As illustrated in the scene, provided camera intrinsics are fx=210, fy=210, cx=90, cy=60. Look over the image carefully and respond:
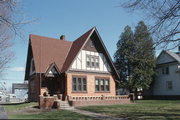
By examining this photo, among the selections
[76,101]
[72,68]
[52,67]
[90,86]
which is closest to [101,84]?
[90,86]

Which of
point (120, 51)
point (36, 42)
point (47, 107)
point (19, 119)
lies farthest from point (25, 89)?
point (19, 119)

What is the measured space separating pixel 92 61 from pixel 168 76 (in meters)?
18.6

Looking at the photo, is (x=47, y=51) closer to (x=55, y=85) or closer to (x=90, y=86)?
(x=55, y=85)

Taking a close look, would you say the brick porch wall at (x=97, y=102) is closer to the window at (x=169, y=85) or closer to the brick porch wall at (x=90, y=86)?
the brick porch wall at (x=90, y=86)

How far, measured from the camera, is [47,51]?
26688 millimetres

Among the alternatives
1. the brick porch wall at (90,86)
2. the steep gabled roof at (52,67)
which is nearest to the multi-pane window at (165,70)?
the brick porch wall at (90,86)

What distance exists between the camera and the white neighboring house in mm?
36750

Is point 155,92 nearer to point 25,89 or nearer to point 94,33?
point 94,33

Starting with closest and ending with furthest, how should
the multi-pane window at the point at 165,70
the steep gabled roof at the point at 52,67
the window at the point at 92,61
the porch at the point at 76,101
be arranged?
the porch at the point at 76,101
the steep gabled roof at the point at 52,67
the window at the point at 92,61
the multi-pane window at the point at 165,70

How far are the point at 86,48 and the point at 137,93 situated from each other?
18.8 metres

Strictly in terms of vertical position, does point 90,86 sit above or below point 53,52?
below

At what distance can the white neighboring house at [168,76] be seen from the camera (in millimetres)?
36750

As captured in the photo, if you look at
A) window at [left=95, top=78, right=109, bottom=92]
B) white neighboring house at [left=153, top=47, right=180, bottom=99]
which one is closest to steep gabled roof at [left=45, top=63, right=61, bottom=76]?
window at [left=95, top=78, right=109, bottom=92]

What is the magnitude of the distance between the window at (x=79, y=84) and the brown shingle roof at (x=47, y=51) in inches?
96.5
